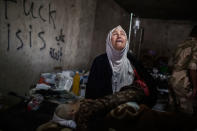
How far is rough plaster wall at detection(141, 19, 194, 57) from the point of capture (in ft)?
25.9

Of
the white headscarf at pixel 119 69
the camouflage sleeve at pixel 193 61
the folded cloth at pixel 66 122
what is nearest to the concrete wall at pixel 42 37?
the white headscarf at pixel 119 69

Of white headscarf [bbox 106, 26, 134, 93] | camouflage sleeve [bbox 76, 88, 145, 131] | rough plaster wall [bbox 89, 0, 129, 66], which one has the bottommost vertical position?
camouflage sleeve [bbox 76, 88, 145, 131]

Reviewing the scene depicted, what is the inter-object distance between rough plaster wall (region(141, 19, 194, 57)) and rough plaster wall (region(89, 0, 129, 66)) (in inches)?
116

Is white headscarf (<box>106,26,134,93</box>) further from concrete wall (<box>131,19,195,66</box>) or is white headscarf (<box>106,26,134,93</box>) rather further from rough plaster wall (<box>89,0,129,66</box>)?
concrete wall (<box>131,19,195,66</box>)

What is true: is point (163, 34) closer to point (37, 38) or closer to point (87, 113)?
point (37, 38)

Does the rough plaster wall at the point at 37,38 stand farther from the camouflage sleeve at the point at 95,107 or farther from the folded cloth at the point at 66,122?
the camouflage sleeve at the point at 95,107

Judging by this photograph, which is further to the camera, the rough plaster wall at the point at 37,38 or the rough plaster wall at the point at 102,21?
the rough plaster wall at the point at 102,21

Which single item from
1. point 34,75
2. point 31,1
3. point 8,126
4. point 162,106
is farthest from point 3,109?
point 162,106

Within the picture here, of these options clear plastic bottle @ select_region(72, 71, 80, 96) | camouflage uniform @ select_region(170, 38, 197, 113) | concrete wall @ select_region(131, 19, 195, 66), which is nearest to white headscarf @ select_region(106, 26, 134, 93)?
camouflage uniform @ select_region(170, 38, 197, 113)

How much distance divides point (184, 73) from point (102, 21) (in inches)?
119

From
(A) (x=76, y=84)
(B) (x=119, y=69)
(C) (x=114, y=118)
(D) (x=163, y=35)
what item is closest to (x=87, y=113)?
(C) (x=114, y=118)

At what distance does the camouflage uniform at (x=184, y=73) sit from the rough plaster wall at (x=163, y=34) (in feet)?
18.7

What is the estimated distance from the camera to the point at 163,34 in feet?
26.7

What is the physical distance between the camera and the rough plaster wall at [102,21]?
4.76 m
